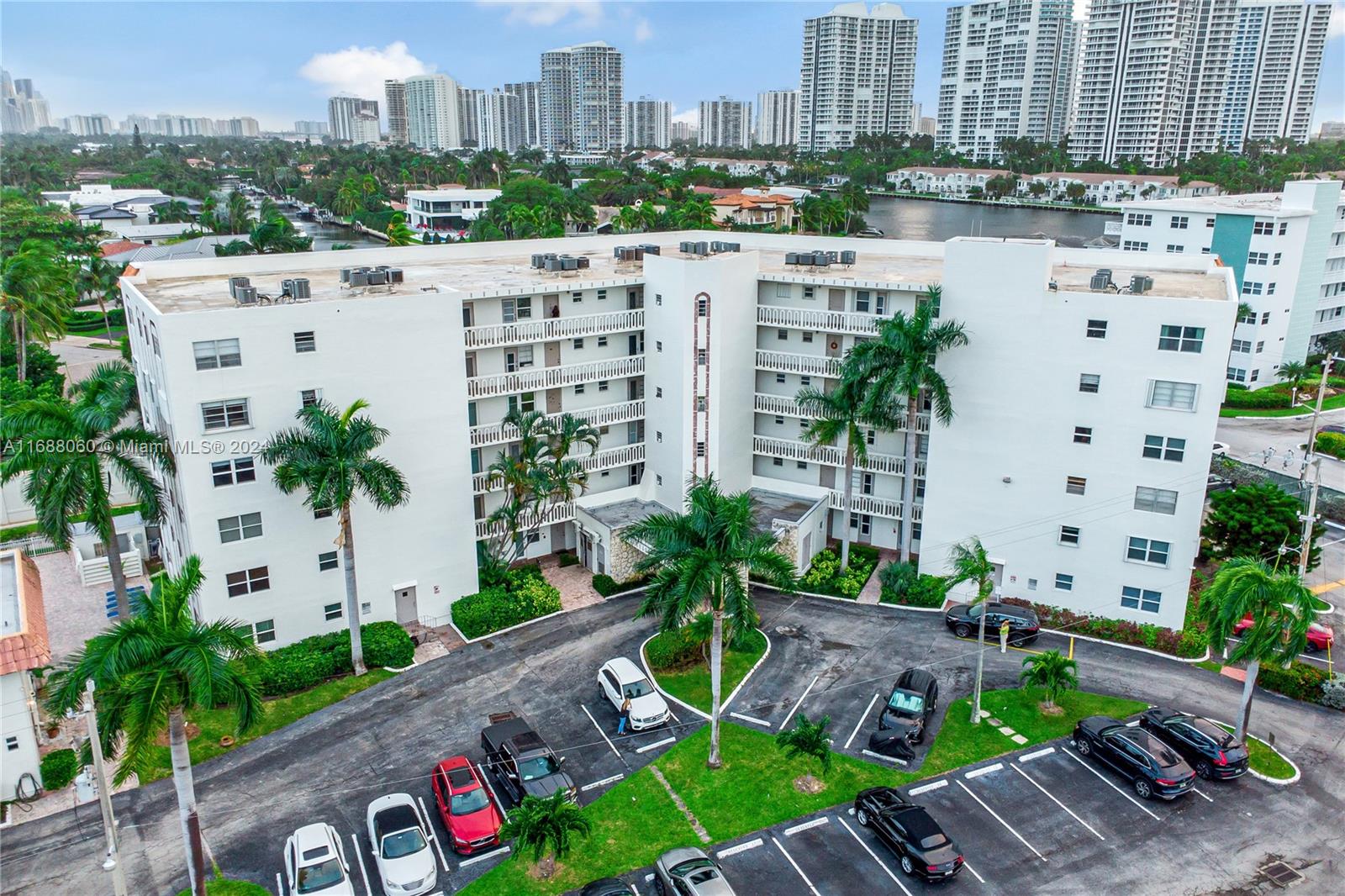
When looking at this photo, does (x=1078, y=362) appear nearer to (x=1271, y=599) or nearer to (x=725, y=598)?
(x=1271, y=599)

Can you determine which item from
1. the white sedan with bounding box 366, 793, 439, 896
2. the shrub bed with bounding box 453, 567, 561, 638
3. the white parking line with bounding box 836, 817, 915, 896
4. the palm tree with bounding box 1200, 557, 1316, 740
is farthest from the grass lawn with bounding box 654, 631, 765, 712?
the palm tree with bounding box 1200, 557, 1316, 740

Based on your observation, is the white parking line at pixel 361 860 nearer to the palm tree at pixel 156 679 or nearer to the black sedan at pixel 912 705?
the palm tree at pixel 156 679

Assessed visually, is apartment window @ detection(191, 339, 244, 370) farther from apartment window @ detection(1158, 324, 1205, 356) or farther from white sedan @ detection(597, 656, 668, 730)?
apartment window @ detection(1158, 324, 1205, 356)

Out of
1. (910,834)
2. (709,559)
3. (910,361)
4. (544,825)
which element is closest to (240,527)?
(544,825)

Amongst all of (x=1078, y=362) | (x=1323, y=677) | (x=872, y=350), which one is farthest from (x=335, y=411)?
(x=1323, y=677)

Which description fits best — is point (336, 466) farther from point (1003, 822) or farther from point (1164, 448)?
point (1164, 448)

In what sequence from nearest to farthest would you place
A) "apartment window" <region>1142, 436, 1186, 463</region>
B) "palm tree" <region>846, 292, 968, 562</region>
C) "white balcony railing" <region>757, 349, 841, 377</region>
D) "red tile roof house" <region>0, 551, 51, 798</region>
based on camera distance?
"red tile roof house" <region>0, 551, 51, 798</region> → "apartment window" <region>1142, 436, 1186, 463</region> → "palm tree" <region>846, 292, 968, 562</region> → "white balcony railing" <region>757, 349, 841, 377</region>

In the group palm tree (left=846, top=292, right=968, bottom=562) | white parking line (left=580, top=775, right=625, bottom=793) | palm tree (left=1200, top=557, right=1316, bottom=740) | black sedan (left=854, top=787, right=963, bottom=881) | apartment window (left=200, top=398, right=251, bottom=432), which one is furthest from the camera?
palm tree (left=846, top=292, right=968, bottom=562)
